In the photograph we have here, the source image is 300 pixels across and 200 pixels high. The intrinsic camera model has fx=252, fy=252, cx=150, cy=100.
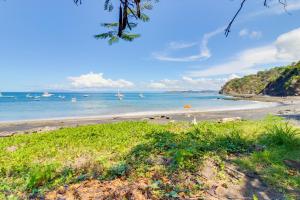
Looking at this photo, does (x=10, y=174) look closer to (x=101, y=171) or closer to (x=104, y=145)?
(x=101, y=171)

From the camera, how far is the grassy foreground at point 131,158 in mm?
6008

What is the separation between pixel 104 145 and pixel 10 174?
3.58m

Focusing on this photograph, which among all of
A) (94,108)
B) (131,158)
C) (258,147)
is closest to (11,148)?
(131,158)

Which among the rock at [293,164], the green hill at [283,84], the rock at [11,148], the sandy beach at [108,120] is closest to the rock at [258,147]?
the rock at [293,164]

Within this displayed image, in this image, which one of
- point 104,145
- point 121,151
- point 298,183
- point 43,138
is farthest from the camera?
point 43,138

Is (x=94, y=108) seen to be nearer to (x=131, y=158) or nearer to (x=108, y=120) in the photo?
(x=108, y=120)

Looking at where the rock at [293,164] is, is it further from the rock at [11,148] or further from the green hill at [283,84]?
the green hill at [283,84]

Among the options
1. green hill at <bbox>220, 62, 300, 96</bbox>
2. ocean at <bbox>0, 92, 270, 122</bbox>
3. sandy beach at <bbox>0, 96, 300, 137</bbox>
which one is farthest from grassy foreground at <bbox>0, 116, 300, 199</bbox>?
green hill at <bbox>220, 62, 300, 96</bbox>

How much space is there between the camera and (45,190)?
5.43m

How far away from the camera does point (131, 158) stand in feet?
25.3

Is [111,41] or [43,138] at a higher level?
[111,41]

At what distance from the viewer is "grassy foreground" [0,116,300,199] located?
6008mm

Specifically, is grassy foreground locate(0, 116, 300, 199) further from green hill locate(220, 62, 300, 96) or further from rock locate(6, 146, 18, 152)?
green hill locate(220, 62, 300, 96)

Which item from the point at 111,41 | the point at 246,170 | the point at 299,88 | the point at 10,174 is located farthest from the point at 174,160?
the point at 299,88
